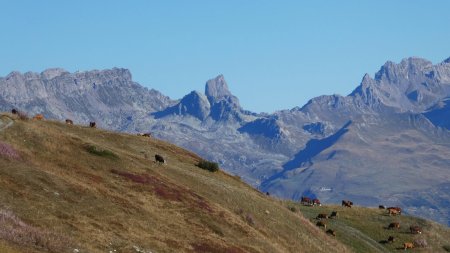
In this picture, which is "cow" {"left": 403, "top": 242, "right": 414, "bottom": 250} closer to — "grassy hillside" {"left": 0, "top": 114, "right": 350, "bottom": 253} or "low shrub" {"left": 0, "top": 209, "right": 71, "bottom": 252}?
"grassy hillside" {"left": 0, "top": 114, "right": 350, "bottom": 253}

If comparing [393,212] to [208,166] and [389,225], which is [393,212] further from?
[208,166]

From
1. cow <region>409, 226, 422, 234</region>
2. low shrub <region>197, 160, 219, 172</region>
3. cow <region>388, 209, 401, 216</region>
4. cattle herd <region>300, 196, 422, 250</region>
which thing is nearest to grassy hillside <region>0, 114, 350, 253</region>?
low shrub <region>197, 160, 219, 172</region>

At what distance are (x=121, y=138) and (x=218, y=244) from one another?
3987 centimetres

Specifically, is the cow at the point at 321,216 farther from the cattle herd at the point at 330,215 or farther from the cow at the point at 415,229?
the cow at the point at 415,229

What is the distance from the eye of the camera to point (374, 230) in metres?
96.2

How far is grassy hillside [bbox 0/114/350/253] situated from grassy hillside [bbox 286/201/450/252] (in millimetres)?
6366

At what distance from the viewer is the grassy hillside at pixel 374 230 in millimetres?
88625

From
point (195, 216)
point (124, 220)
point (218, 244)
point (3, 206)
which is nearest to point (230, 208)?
point (195, 216)

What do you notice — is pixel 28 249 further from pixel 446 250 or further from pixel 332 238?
pixel 446 250

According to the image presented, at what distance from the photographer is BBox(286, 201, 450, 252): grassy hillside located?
88625 millimetres

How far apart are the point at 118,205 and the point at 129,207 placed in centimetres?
107

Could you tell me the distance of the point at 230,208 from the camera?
73.8 metres

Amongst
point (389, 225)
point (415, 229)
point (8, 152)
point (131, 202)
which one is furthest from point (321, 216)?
point (8, 152)

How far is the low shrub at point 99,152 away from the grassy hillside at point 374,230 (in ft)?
106
